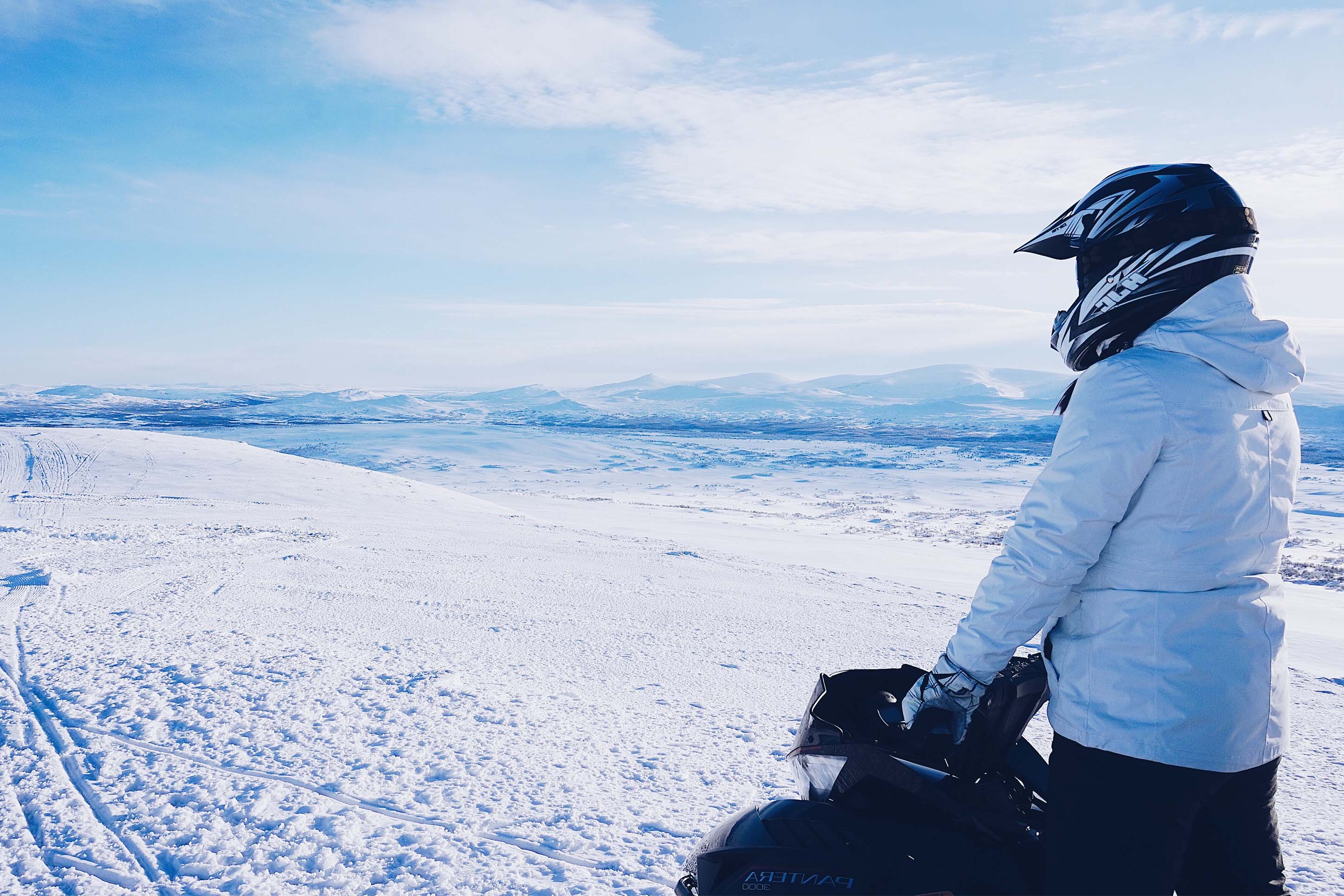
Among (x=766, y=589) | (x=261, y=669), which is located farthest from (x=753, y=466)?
(x=261, y=669)

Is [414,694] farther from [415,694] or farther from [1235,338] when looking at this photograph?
[1235,338]

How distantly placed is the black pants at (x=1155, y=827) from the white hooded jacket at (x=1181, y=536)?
4cm

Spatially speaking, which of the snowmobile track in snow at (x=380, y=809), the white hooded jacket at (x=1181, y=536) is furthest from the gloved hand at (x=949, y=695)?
the snowmobile track in snow at (x=380, y=809)

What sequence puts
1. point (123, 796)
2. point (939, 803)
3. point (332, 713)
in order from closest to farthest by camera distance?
1. point (939, 803)
2. point (123, 796)
3. point (332, 713)

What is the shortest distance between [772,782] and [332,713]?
2.17 m

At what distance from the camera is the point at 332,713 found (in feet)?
12.3

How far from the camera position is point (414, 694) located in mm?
4070

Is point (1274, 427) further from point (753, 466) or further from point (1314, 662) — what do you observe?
point (753, 466)

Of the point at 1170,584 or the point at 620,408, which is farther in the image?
the point at 620,408

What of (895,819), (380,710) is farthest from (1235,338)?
(380,710)

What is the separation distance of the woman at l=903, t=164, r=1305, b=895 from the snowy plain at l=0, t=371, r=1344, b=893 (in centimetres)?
165

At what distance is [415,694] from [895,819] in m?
3.06

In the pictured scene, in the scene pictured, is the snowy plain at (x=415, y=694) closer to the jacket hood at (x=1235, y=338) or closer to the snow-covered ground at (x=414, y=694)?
the snow-covered ground at (x=414, y=694)

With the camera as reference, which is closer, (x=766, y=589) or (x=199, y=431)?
(x=766, y=589)
